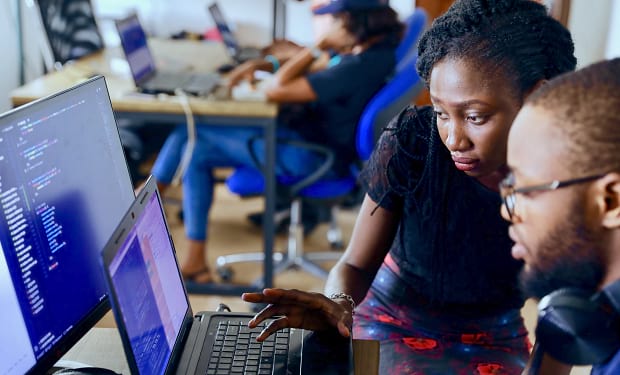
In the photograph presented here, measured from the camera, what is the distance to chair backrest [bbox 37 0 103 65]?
2.95 m

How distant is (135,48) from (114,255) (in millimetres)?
1990

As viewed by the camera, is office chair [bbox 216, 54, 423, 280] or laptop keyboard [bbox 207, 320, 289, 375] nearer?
laptop keyboard [bbox 207, 320, 289, 375]

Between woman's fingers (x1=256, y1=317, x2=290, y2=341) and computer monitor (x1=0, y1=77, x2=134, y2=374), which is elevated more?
computer monitor (x1=0, y1=77, x2=134, y2=374)

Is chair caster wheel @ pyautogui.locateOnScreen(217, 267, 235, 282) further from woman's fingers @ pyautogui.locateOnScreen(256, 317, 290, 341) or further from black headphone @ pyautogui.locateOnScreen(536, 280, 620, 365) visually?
black headphone @ pyautogui.locateOnScreen(536, 280, 620, 365)

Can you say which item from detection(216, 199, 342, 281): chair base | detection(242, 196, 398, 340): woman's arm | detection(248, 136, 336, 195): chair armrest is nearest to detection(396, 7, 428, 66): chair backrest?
detection(248, 136, 336, 195): chair armrest

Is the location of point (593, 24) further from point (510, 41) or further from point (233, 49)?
point (510, 41)

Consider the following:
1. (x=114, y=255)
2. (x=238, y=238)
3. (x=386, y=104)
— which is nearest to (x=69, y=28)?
(x=238, y=238)

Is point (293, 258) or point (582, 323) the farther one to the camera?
point (293, 258)

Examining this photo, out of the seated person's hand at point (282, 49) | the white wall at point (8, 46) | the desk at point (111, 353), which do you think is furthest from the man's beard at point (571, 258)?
the white wall at point (8, 46)

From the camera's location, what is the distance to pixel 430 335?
1351 millimetres

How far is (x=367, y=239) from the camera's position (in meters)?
1.40

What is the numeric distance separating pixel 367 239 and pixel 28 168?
0.71m

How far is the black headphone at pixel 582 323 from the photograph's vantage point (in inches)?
31.2

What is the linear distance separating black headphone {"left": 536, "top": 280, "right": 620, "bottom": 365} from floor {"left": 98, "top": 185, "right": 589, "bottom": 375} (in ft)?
5.79
